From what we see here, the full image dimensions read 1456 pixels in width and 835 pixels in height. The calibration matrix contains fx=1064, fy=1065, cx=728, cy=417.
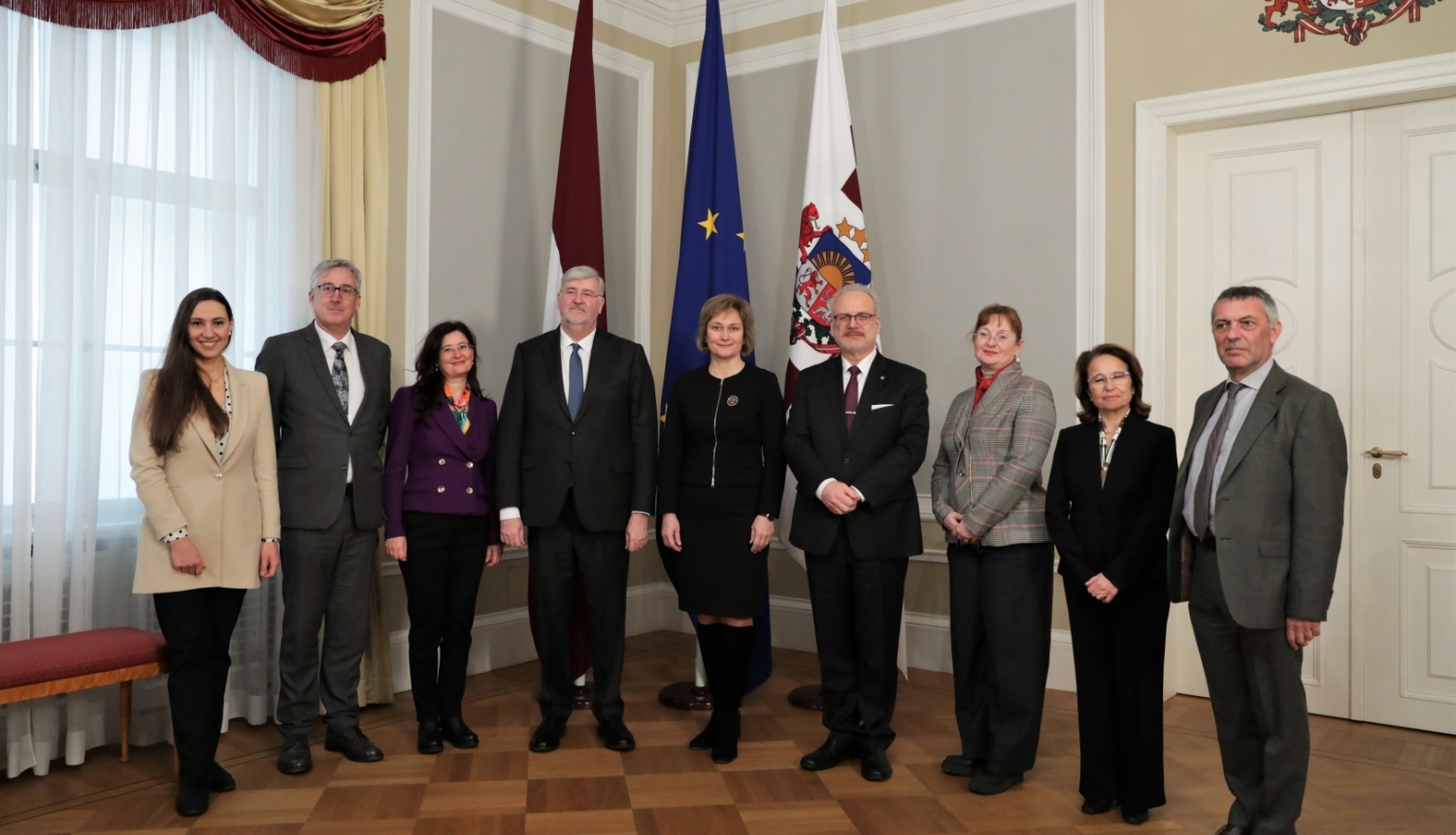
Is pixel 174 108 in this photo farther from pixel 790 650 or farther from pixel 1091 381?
pixel 790 650

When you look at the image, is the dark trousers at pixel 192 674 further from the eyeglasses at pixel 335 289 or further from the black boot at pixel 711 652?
the black boot at pixel 711 652

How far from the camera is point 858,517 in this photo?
127 inches

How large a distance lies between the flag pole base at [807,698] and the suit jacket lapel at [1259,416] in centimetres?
195

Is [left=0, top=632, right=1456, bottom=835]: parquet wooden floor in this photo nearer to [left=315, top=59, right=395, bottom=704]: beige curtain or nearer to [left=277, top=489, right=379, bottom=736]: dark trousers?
[left=277, top=489, right=379, bottom=736]: dark trousers

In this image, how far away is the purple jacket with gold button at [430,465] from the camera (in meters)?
3.43

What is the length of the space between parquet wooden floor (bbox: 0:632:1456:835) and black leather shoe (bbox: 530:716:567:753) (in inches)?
1.5

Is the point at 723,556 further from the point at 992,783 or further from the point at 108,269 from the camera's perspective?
the point at 108,269

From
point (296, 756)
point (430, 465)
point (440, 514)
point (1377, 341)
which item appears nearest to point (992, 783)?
point (440, 514)

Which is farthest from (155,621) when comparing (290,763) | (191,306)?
(191,306)

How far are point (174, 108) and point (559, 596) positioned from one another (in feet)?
6.83

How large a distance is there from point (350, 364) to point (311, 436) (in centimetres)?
28

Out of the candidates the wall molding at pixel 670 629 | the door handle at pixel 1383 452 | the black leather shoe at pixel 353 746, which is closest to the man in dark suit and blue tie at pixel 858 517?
the wall molding at pixel 670 629

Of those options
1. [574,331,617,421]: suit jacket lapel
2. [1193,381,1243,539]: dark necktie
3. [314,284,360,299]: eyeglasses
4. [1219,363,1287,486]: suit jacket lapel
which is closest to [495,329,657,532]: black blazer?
[574,331,617,421]: suit jacket lapel

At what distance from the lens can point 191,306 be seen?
2959 mm
